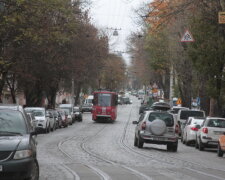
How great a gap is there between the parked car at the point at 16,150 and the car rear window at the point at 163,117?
14.8 m

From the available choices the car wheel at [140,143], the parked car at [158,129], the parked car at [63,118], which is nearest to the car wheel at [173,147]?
the parked car at [158,129]

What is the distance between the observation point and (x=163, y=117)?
2772cm

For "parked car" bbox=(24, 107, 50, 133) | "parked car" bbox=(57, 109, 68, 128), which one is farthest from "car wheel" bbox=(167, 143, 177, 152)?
"parked car" bbox=(57, 109, 68, 128)

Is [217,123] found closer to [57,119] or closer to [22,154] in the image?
[22,154]

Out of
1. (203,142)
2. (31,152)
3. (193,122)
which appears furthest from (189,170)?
(193,122)

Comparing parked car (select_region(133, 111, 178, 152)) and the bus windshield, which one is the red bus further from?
parked car (select_region(133, 111, 178, 152))

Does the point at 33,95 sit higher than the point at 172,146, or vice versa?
the point at 33,95

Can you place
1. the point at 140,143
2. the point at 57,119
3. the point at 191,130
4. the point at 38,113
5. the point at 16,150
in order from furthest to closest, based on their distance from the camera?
the point at 57,119, the point at 38,113, the point at 191,130, the point at 140,143, the point at 16,150

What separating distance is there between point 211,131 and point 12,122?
16925mm

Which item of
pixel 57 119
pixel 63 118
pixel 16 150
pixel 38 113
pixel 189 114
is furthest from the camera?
pixel 63 118

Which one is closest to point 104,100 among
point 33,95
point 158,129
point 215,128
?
point 33,95

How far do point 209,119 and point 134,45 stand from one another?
2542 inches

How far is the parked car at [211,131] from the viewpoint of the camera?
28.7 meters

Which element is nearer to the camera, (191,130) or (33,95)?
(191,130)
